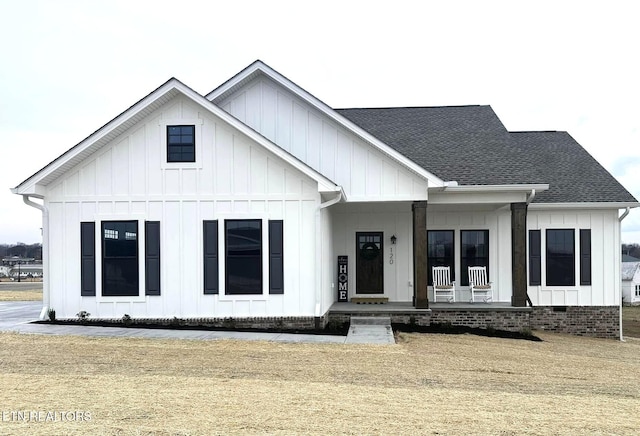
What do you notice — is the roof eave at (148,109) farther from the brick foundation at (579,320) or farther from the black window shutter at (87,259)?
the brick foundation at (579,320)

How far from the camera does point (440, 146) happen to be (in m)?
17.1

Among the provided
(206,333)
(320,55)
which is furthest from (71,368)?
(320,55)

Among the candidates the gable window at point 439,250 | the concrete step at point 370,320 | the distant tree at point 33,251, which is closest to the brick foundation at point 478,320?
the concrete step at point 370,320

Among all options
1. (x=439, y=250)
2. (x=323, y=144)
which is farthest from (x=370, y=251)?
(x=323, y=144)

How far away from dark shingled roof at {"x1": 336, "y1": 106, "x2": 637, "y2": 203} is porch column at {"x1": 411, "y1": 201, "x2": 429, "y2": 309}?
1285 mm

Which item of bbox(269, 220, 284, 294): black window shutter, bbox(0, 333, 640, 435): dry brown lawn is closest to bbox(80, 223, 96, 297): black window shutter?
bbox(0, 333, 640, 435): dry brown lawn

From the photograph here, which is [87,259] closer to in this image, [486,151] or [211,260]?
[211,260]

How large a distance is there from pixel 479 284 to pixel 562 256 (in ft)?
8.36

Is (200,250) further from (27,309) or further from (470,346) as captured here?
(27,309)

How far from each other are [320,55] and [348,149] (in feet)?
33.3

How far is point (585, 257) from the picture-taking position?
53.9 ft

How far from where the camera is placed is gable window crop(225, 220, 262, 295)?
13.2m

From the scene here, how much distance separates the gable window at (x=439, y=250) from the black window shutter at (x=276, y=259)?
549 centimetres

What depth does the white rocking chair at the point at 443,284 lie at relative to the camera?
16156 mm
